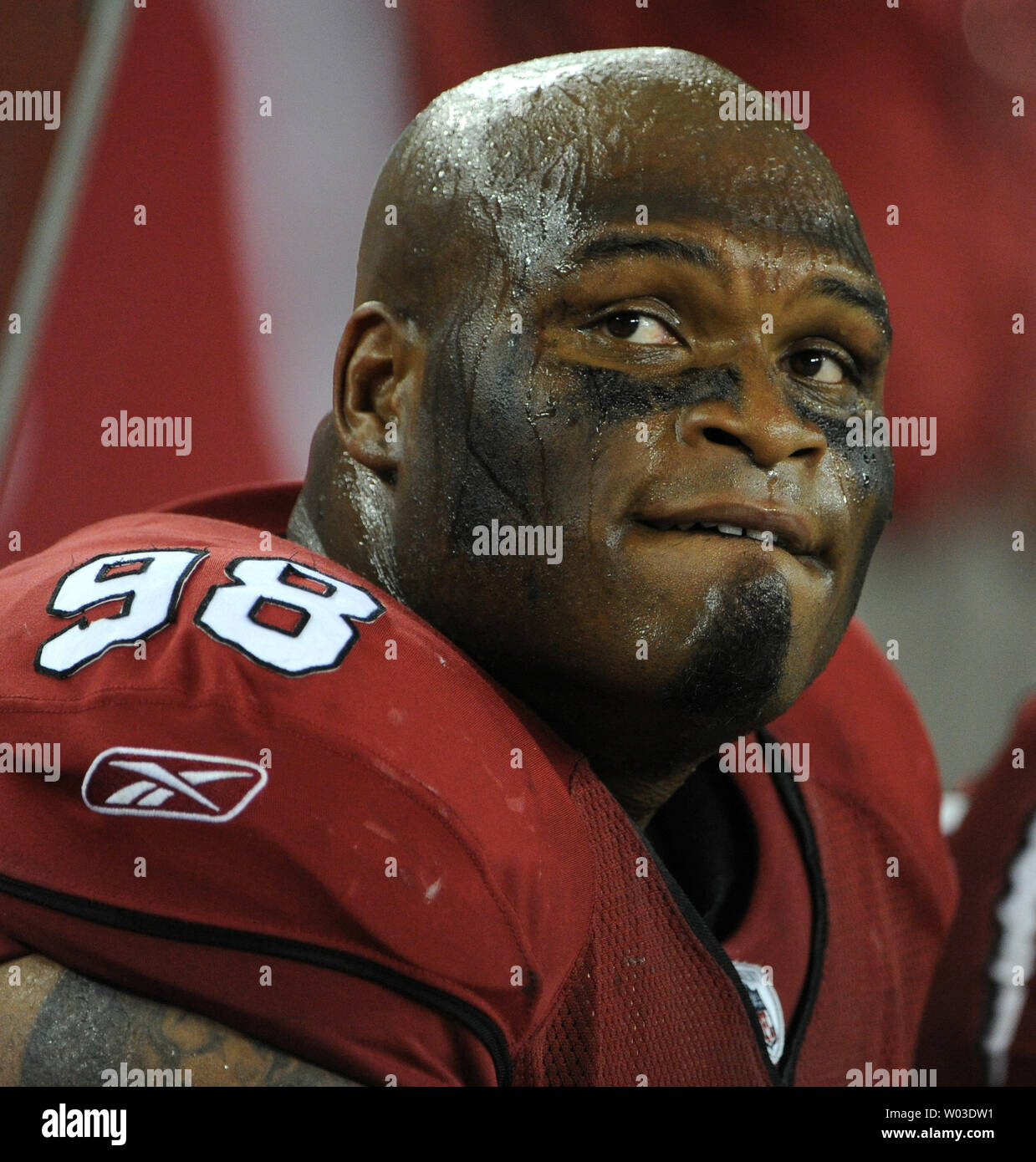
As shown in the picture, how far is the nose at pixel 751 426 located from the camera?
92 cm

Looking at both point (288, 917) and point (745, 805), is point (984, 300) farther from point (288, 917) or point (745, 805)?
point (288, 917)

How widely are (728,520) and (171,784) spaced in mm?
393

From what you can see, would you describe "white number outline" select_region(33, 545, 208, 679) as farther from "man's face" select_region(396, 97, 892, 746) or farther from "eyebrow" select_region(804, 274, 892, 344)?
"eyebrow" select_region(804, 274, 892, 344)

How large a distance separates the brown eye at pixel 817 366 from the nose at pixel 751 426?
79mm

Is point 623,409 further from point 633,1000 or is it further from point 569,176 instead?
point 633,1000

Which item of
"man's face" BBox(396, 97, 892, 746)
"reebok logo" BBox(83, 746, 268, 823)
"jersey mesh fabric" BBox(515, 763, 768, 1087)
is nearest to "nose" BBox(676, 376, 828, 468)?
"man's face" BBox(396, 97, 892, 746)

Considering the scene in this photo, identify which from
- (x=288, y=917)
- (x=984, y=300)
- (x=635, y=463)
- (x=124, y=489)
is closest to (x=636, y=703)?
(x=635, y=463)

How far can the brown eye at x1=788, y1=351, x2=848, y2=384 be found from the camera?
1021 millimetres

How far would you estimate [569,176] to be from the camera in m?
0.98

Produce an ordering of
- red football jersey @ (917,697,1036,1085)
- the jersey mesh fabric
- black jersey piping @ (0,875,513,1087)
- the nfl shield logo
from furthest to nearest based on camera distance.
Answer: red football jersey @ (917,697,1036,1085), the nfl shield logo, the jersey mesh fabric, black jersey piping @ (0,875,513,1087)

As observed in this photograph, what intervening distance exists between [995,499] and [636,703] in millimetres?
2113

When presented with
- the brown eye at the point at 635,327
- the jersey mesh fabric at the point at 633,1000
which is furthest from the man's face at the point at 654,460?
the jersey mesh fabric at the point at 633,1000

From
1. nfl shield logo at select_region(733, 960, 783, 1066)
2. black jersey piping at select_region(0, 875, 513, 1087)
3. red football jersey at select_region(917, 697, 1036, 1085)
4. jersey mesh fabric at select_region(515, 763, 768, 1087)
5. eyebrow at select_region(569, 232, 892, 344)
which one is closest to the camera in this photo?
black jersey piping at select_region(0, 875, 513, 1087)

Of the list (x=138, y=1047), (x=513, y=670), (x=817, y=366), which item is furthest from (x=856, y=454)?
(x=138, y=1047)
